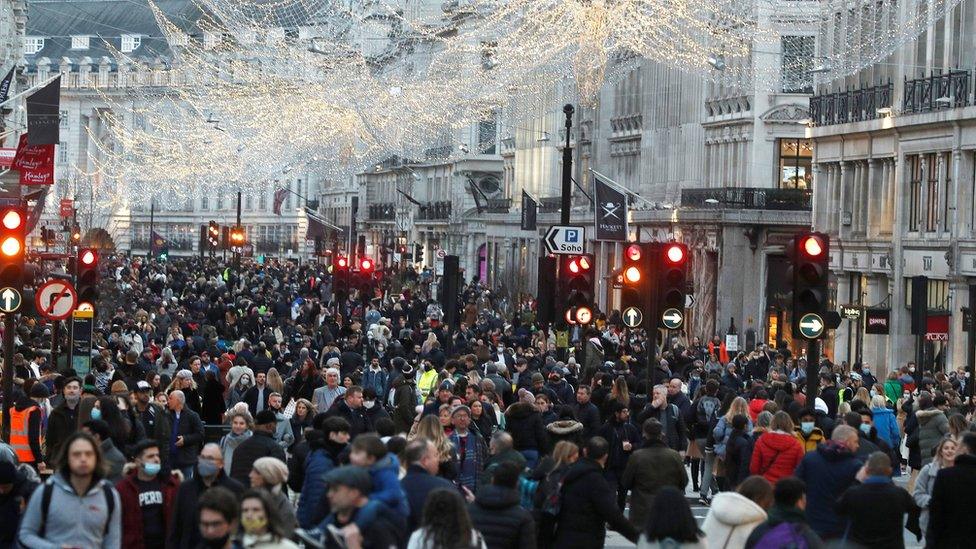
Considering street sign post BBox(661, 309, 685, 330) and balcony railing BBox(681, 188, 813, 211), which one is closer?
street sign post BBox(661, 309, 685, 330)

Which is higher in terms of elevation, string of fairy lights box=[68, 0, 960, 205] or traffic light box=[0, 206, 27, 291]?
string of fairy lights box=[68, 0, 960, 205]

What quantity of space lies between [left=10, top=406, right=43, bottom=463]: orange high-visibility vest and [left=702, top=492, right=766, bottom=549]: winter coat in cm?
884

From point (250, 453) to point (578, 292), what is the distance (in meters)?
12.4

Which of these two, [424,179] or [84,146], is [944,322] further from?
[84,146]

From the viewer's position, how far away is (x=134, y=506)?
1485 centimetres

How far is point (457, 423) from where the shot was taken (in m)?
18.4

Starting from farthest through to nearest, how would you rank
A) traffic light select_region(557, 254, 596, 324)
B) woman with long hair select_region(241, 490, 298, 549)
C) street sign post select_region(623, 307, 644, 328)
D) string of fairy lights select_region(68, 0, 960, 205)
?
1. string of fairy lights select_region(68, 0, 960, 205)
2. traffic light select_region(557, 254, 596, 324)
3. street sign post select_region(623, 307, 644, 328)
4. woman with long hair select_region(241, 490, 298, 549)

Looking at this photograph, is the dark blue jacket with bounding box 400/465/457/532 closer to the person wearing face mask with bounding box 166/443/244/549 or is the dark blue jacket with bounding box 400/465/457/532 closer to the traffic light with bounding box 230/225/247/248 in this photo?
the person wearing face mask with bounding box 166/443/244/549

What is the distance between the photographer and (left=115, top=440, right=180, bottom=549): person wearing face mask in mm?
14945

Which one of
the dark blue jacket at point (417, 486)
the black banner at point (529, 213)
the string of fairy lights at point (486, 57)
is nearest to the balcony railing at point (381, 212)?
the string of fairy lights at point (486, 57)

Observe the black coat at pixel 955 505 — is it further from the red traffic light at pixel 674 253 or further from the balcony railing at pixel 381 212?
the balcony railing at pixel 381 212

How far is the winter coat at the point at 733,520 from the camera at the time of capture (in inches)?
515

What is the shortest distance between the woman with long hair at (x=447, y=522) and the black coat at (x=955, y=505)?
466cm

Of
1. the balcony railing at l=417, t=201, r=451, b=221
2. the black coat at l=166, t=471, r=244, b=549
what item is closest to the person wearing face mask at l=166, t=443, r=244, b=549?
the black coat at l=166, t=471, r=244, b=549
